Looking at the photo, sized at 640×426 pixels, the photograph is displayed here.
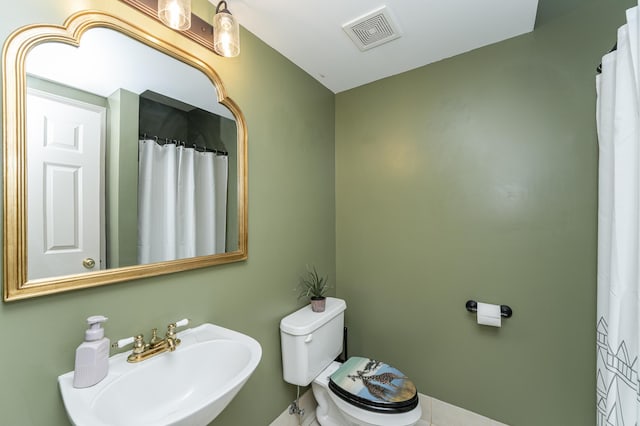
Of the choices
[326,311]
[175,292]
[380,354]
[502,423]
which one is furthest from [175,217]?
[502,423]

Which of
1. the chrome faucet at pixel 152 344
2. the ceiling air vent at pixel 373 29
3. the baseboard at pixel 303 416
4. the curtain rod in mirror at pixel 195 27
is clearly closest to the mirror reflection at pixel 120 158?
the curtain rod in mirror at pixel 195 27

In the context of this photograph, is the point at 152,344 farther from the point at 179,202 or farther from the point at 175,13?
the point at 175,13

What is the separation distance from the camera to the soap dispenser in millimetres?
812

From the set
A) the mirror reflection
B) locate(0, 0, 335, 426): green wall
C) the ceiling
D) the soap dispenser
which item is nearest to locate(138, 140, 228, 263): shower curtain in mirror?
the mirror reflection

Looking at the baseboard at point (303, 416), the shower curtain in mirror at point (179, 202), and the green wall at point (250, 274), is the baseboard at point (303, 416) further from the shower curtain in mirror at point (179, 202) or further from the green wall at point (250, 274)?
the shower curtain in mirror at point (179, 202)

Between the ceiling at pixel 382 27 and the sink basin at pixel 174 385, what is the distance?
1547 millimetres

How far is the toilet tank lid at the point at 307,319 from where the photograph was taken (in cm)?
151

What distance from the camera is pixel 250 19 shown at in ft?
4.58

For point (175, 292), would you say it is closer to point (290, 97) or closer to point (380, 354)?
point (290, 97)

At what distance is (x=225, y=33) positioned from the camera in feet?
3.68

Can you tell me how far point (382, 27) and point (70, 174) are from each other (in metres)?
1.56

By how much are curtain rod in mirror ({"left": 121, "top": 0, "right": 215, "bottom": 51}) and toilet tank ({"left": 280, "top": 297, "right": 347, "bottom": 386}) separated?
149cm

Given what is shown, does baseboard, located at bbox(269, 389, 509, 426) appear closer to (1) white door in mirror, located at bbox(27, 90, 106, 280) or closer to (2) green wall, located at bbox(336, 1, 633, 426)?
(2) green wall, located at bbox(336, 1, 633, 426)

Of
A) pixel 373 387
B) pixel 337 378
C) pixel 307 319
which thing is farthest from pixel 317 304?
pixel 373 387
